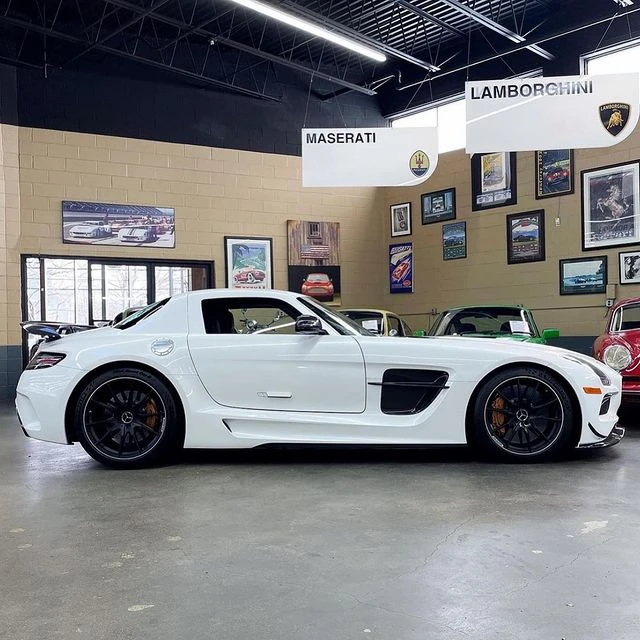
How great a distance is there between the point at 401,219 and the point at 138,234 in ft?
17.6

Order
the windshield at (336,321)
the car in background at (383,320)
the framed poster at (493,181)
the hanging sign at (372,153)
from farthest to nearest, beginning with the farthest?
the framed poster at (493,181) → the car in background at (383,320) → the hanging sign at (372,153) → the windshield at (336,321)

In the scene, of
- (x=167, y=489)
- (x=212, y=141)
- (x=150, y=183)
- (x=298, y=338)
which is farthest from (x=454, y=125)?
(x=167, y=489)

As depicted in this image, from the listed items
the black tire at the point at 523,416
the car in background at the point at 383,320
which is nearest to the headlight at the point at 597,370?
the black tire at the point at 523,416

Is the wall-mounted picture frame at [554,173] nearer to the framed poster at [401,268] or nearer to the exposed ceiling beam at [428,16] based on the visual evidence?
the exposed ceiling beam at [428,16]

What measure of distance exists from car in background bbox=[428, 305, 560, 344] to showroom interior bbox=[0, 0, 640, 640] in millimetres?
1519

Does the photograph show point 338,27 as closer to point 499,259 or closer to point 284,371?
point 499,259

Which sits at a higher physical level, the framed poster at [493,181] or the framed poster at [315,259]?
the framed poster at [493,181]

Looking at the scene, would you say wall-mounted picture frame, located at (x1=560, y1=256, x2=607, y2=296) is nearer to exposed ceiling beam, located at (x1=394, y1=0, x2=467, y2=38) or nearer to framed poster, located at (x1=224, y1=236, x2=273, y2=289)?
exposed ceiling beam, located at (x1=394, y1=0, x2=467, y2=38)

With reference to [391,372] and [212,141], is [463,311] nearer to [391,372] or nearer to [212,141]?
Result: [391,372]

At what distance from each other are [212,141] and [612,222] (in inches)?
283

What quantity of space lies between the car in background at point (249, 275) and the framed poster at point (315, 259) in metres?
0.61

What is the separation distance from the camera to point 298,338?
14.5 feet

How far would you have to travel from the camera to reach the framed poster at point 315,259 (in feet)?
43.2

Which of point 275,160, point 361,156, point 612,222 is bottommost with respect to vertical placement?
point 612,222
